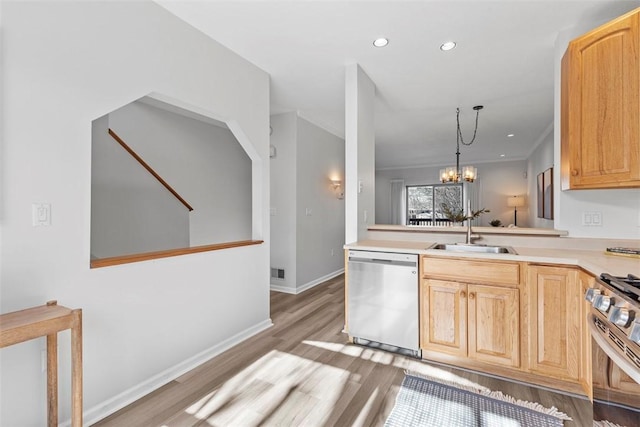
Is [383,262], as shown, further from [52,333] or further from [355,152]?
[52,333]

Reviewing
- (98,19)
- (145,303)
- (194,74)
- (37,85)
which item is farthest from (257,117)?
(145,303)

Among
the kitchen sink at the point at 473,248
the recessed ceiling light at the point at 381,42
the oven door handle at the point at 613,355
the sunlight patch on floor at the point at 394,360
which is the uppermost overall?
the recessed ceiling light at the point at 381,42

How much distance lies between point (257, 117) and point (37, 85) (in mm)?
1765

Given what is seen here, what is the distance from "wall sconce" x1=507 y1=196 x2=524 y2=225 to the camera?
7.86m

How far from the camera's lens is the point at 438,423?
170 centimetres

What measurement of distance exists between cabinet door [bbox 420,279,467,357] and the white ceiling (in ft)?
6.55

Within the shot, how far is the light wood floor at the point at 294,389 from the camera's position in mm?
1752

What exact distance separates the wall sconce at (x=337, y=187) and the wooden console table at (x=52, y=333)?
4.31 meters

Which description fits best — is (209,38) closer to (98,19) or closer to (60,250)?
(98,19)

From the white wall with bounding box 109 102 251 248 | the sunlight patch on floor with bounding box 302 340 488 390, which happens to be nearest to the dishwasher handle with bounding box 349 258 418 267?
the sunlight patch on floor with bounding box 302 340 488 390

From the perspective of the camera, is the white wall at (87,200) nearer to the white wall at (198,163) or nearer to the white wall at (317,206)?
the white wall at (198,163)

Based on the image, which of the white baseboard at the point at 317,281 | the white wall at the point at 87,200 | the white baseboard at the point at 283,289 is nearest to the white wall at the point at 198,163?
the white baseboard at the point at 283,289

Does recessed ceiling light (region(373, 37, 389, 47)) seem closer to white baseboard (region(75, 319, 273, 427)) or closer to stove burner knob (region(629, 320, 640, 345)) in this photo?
stove burner knob (region(629, 320, 640, 345))

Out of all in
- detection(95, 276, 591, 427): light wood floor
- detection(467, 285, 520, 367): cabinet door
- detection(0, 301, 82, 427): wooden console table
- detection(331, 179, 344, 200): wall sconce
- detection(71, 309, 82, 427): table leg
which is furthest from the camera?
detection(331, 179, 344, 200): wall sconce
